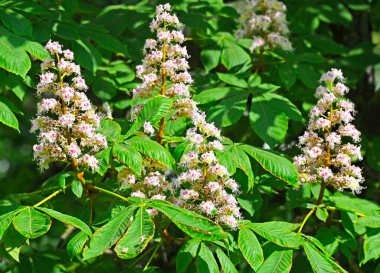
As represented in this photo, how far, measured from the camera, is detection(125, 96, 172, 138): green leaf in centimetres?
248

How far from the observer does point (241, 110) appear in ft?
10.1

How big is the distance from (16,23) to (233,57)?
114 centimetres

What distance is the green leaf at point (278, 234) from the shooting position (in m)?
2.31

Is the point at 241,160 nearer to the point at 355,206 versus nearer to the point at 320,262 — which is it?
the point at 320,262

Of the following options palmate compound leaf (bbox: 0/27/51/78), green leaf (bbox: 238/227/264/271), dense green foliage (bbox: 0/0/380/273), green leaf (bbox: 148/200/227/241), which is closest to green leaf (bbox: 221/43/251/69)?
dense green foliage (bbox: 0/0/380/273)

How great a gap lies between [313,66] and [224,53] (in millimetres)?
629

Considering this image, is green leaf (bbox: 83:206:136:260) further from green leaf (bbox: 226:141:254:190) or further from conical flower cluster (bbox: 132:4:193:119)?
conical flower cluster (bbox: 132:4:193:119)

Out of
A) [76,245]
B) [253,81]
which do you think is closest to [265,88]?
[253,81]

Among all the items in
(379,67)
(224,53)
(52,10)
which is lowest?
(379,67)

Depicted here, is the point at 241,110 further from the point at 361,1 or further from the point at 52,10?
the point at 361,1

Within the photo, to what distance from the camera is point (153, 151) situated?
7.86ft

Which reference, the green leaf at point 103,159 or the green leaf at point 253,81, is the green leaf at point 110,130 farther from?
the green leaf at point 253,81

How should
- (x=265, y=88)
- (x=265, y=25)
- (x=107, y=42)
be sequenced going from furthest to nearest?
(x=265, y=25), (x=107, y=42), (x=265, y=88)

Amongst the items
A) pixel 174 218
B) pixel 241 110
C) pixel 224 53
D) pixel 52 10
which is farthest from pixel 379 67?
pixel 174 218
